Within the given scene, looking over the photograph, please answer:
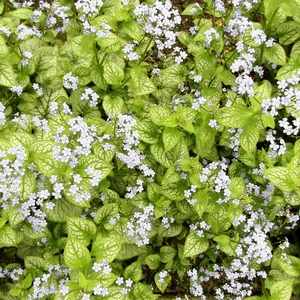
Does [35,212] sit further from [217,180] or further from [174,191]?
[217,180]

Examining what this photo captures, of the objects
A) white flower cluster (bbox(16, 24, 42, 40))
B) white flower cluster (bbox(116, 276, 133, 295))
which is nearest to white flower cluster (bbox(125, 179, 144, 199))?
white flower cluster (bbox(116, 276, 133, 295))

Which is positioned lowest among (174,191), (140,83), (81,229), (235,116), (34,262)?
(34,262)

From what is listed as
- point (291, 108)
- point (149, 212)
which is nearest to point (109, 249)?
point (149, 212)

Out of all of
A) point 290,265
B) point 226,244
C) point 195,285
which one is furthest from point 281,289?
point 195,285

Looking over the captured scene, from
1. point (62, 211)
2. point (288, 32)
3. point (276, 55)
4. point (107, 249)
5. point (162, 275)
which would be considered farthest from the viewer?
point (288, 32)

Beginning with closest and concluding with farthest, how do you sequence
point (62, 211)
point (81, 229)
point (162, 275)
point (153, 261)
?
point (81, 229)
point (62, 211)
point (162, 275)
point (153, 261)

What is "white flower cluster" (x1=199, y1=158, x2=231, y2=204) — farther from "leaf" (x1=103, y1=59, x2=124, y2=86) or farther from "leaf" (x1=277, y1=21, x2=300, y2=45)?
"leaf" (x1=277, y1=21, x2=300, y2=45)

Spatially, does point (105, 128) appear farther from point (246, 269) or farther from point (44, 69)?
point (246, 269)
